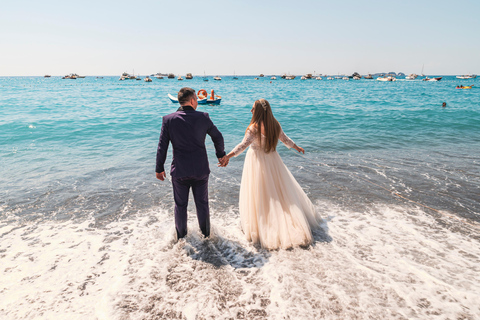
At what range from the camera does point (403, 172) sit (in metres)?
8.55

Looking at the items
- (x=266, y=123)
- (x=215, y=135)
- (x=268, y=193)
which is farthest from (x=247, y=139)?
(x=268, y=193)

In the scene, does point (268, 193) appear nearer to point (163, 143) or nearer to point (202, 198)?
point (202, 198)

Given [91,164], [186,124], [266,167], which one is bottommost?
[91,164]

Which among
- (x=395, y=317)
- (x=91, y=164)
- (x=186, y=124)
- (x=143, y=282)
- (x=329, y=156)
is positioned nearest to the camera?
(x=395, y=317)

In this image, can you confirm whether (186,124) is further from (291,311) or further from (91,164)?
(91,164)

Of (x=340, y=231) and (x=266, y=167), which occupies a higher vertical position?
(x=266, y=167)

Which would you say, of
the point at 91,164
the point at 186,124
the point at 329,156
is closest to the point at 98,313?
the point at 186,124

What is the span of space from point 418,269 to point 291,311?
2193 millimetres

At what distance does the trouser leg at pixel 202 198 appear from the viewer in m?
4.34

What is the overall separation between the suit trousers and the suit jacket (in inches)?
6.6

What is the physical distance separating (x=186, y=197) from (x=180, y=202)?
0.13m

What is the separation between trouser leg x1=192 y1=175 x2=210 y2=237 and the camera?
434 centimetres

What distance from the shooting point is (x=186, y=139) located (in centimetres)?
401

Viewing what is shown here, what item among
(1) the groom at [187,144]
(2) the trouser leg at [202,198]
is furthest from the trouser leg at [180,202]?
(2) the trouser leg at [202,198]
